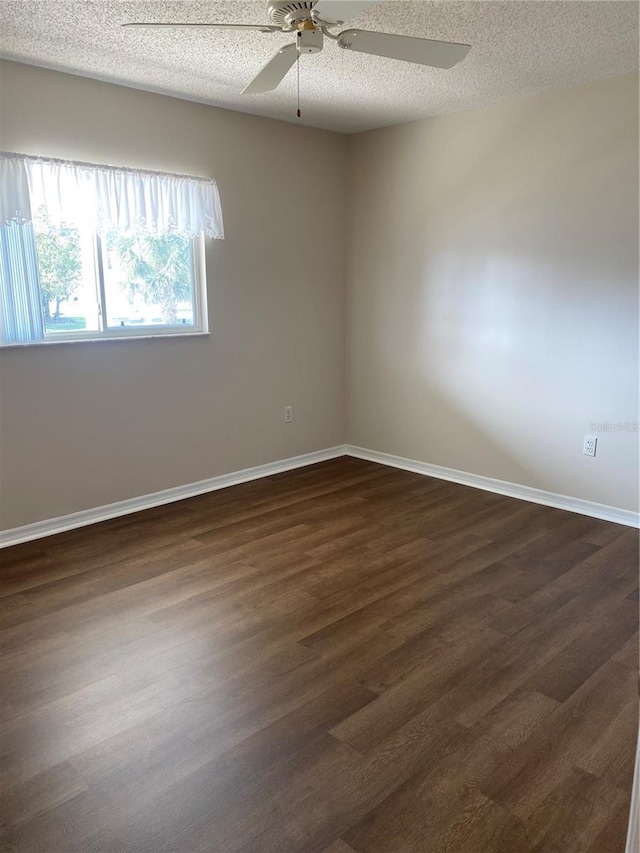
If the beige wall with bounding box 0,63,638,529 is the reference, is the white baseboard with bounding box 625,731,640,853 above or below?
below

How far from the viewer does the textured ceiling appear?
96.9 inches

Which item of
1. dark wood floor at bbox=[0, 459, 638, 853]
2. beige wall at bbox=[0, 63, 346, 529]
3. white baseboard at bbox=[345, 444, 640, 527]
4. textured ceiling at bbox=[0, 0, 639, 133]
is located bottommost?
dark wood floor at bbox=[0, 459, 638, 853]

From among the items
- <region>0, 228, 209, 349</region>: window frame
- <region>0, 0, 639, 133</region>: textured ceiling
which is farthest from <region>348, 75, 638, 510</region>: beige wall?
<region>0, 228, 209, 349</region>: window frame

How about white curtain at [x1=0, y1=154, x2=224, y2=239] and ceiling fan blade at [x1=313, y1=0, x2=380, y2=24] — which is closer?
ceiling fan blade at [x1=313, y1=0, x2=380, y2=24]

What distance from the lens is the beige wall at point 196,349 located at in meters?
3.33

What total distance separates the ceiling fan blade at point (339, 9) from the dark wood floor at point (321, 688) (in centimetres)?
219

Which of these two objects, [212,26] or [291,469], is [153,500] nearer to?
[291,469]

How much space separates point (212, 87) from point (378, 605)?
2.94m

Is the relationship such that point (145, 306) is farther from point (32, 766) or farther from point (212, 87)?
point (32, 766)

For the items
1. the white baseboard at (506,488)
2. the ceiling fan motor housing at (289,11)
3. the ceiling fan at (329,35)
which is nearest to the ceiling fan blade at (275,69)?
the ceiling fan at (329,35)

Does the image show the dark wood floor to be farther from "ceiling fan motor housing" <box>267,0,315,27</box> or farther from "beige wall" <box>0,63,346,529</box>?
"ceiling fan motor housing" <box>267,0,315,27</box>

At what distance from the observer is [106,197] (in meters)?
3.43

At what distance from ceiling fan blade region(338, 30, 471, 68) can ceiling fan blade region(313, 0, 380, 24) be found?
132mm

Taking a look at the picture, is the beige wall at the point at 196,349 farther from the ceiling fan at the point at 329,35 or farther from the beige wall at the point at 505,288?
the ceiling fan at the point at 329,35
